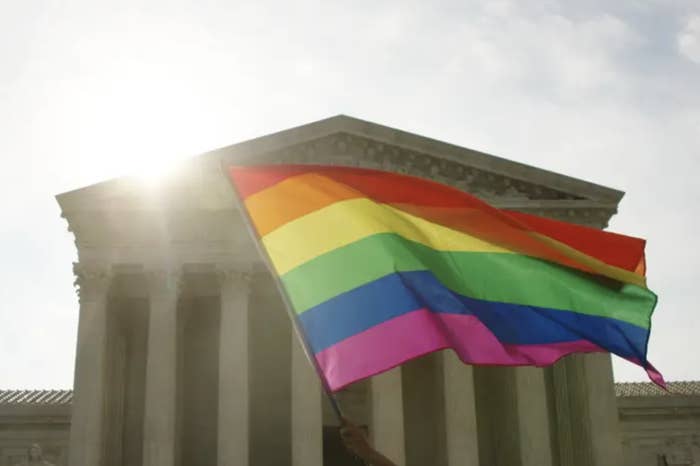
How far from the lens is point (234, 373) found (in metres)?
27.3

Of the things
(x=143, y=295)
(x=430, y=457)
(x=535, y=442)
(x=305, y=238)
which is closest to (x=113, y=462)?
(x=143, y=295)

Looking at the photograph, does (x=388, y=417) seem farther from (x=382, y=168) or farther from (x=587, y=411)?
(x=382, y=168)

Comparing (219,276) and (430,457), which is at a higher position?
(219,276)

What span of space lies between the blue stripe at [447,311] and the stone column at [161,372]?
19.1 meters

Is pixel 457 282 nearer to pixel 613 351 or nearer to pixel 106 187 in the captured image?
pixel 613 351

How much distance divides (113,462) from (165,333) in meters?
5.76

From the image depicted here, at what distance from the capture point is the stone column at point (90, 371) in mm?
26484

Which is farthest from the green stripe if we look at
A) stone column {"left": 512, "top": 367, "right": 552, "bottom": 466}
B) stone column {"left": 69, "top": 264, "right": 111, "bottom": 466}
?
stone column {"left": 69, "top": 264, "right": 111, "bottom": 466}

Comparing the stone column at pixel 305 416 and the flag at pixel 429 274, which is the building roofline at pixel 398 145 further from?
the flag at pixel 429 274

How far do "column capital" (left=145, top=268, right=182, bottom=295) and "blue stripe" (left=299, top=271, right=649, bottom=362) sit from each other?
1981cm

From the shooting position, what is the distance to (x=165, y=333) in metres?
27.6

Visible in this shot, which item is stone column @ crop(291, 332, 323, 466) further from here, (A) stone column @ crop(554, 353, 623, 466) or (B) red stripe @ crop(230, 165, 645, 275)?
(B) red stripe @ crop(230, 165, 645, 275)

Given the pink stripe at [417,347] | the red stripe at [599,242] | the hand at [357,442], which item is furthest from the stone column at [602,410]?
the hand at [357,442]

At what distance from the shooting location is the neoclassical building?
2711 centimetres
